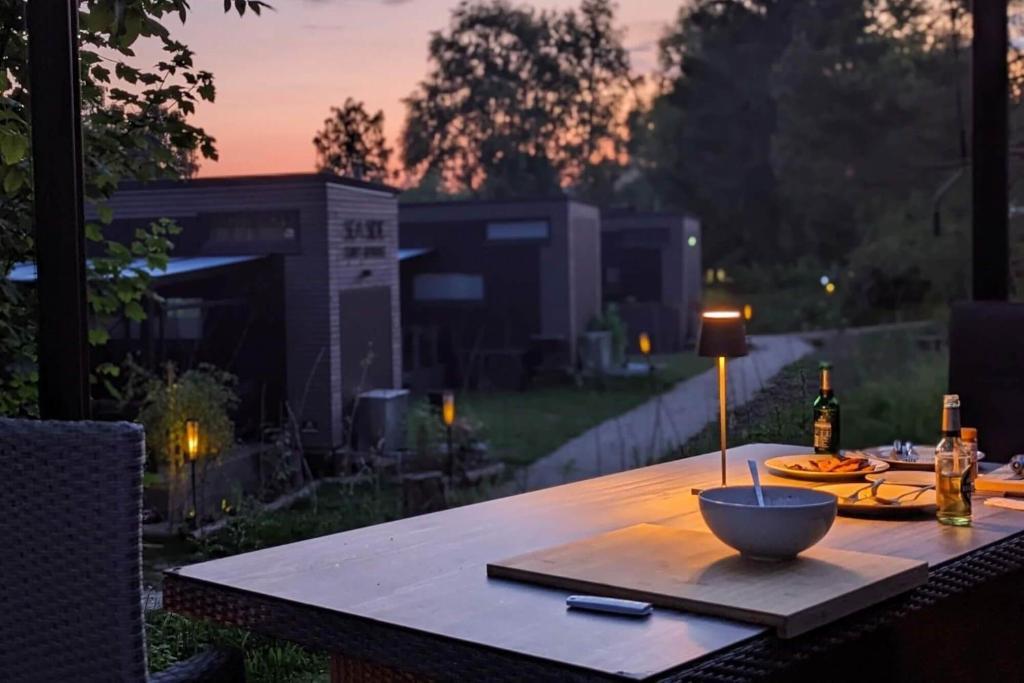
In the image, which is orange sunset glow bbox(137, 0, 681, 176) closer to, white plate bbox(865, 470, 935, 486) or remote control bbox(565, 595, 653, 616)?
white plate bbox(865, 470, 935, 486)

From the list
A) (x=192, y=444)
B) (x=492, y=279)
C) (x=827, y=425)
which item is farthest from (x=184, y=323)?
(x=827, y=425)

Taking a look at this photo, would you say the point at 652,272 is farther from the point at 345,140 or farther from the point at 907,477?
the point at 907,477

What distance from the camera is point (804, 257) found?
2680cm

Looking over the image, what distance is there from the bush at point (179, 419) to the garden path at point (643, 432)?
1.92m

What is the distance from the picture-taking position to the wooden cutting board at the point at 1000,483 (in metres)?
2.13

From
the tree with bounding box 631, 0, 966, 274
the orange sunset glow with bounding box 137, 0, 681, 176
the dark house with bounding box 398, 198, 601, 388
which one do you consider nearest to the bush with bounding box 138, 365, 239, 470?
the orange sunset glow with bounding box 137, 0, 681, 176

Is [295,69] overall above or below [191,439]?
above

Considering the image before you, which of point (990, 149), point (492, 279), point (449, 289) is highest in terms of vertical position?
point (990, 149)

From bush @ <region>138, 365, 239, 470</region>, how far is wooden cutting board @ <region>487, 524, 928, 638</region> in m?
6.04

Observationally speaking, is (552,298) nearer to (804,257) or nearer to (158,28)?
(804,257)

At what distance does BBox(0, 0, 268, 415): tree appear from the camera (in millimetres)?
2777

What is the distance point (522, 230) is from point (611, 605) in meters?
16.2

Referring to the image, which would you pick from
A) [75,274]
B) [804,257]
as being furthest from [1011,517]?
[804,257]

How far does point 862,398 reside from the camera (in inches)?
389
